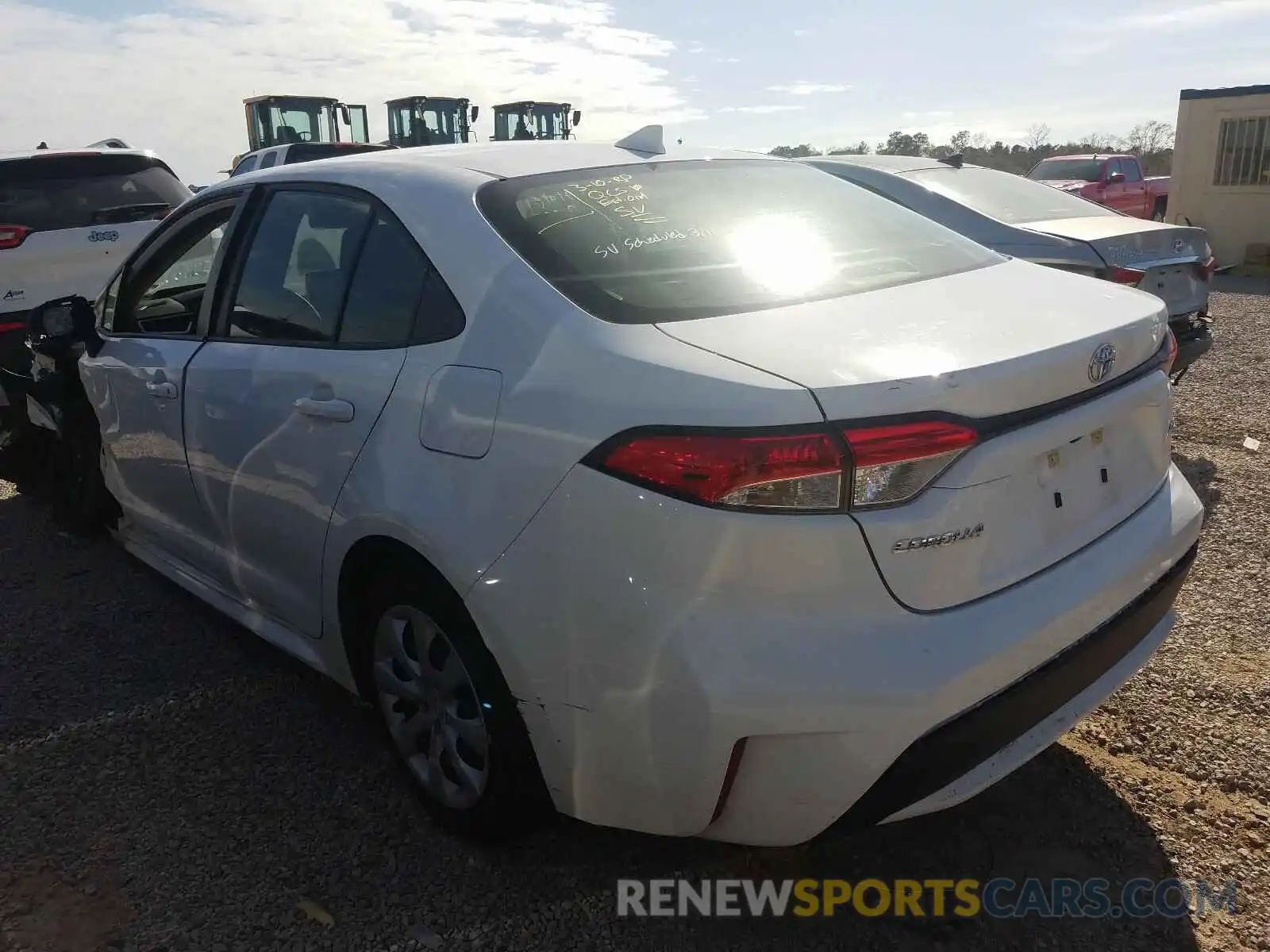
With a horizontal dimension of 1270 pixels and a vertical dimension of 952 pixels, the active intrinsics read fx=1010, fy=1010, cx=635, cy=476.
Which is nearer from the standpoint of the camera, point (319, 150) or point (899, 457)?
point (899, 457)

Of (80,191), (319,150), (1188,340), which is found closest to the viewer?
(1188,340)

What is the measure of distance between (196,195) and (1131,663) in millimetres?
3247

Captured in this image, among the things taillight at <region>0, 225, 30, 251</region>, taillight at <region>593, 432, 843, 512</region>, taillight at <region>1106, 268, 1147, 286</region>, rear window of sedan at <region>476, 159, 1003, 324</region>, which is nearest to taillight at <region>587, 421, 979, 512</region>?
taillight at <region>593, 432, 843, 512</region>

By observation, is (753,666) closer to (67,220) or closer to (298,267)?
(298,267)

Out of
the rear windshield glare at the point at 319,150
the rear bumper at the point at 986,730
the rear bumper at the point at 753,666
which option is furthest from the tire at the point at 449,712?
the rear windshield glare at the point at 319,150

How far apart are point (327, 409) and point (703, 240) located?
3.43 feet

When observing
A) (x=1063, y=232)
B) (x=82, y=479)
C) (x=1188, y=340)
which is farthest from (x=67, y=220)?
(x=1188, y=340)

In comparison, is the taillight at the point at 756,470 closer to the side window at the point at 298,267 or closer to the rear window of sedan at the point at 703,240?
the rear window of sedan at the point at 703,240

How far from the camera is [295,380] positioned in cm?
275

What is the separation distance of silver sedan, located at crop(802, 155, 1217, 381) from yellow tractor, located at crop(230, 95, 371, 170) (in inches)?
550

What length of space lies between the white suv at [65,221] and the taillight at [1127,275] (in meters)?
5.73

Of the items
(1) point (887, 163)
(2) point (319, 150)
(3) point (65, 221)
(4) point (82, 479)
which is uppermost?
(2) point (319, 150)

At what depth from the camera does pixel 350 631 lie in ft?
8.81

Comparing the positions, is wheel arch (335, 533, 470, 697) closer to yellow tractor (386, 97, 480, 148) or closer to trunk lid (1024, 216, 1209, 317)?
trunk lid (1024, 216, 1209, 317)
